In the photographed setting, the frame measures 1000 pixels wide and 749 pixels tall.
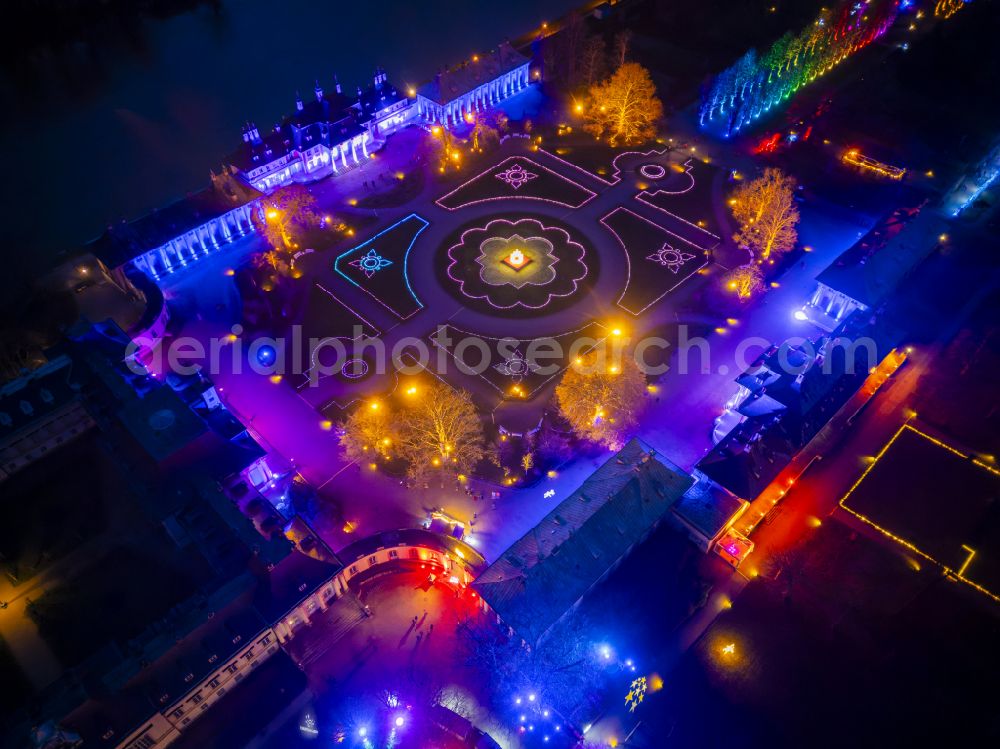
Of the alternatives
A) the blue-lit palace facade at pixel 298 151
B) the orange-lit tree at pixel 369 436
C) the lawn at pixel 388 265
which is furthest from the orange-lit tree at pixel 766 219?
the orange-lit tree at pixel 369 436

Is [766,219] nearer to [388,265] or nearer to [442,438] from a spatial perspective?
[388,265]

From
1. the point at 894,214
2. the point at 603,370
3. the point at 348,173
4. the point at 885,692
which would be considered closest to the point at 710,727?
the point at 885,692

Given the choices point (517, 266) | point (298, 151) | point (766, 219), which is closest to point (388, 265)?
point (517, 266)

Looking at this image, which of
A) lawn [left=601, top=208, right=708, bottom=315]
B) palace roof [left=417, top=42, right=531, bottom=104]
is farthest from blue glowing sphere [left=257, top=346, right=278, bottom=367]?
palace roof [left=417, top=42, right=531, bottom=104]

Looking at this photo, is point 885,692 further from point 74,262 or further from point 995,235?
point 74,262

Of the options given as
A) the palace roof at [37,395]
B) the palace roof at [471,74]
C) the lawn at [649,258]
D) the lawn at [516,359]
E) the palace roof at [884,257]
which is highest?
the palace roof at [471,74]

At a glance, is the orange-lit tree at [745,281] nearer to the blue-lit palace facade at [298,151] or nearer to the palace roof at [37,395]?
the blue-lit palace facade at [298,151]

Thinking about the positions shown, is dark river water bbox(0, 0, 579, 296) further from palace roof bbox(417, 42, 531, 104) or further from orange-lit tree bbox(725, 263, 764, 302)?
orange-lit tree bbox(725, 263, 764, 302)
